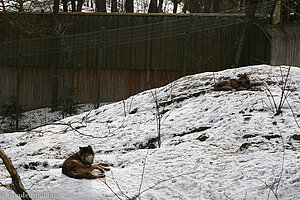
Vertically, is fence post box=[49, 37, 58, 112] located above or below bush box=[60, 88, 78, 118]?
above

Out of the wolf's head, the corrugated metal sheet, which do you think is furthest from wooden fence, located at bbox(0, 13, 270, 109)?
the wolf's head

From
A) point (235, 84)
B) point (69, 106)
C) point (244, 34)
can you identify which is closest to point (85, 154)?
point (235, 84)

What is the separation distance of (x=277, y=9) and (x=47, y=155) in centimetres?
866

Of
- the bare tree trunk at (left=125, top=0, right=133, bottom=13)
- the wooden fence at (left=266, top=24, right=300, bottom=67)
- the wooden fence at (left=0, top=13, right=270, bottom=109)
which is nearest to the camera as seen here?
the wooden fence at (left=266, top=24, right=300, bottom=67)

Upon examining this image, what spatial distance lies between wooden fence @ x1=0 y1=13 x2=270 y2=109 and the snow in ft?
17.1

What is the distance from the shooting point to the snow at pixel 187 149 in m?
4.96

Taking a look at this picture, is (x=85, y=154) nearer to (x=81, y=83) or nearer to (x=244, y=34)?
(x=81, y=83)

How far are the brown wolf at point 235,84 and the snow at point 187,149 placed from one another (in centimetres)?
23

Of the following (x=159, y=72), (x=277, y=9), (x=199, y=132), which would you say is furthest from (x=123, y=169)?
(x=159, y=72)

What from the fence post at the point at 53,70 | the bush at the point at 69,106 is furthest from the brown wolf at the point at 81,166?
the fence post at the point at 53,70

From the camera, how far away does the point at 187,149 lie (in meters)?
6.22

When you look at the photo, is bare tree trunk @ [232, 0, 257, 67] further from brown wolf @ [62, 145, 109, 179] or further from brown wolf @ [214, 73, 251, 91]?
brown wolf @ [62, 145, 109, 179]

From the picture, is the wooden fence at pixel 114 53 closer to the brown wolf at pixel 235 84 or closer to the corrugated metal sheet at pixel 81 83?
the corrugated metal sheet at pixel 81 83

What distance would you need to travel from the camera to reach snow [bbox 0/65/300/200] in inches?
195
